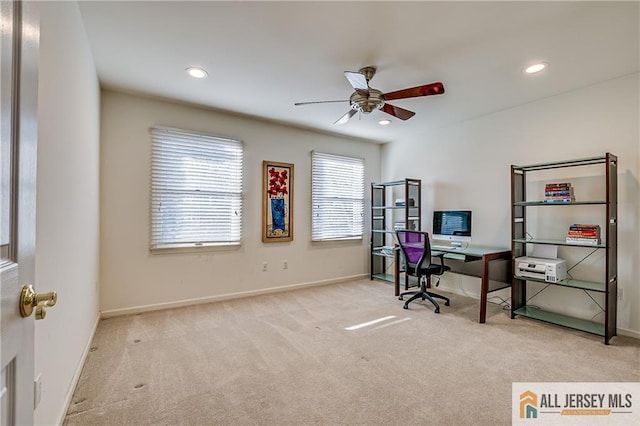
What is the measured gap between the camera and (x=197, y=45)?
2441 millimetres

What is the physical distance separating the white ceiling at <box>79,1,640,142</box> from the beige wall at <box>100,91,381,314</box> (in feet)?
1.35

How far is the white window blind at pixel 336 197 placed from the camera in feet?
16.0

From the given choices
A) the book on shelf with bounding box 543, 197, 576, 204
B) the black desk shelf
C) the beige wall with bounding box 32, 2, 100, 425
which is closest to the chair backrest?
the black desk shelf

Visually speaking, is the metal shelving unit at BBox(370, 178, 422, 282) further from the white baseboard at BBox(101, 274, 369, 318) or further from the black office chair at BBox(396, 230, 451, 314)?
the black office chair at BBox(396, 230, 451, 314)

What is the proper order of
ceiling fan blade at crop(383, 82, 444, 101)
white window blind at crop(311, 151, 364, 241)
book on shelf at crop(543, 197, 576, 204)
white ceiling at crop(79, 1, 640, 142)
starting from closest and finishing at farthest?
white ceiling at crop(79, 1, 640, 142)
ceiling fan blade at crop(383, 82, 444, 101)
book on shelf at crop(543, 197, 576, 204)
white window blind at crop(311, 151, 364, 241)

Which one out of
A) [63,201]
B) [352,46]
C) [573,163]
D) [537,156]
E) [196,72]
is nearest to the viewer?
[63,201]

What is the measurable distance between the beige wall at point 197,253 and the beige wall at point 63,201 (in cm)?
80

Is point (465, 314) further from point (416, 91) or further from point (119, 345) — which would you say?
point (119, 345)

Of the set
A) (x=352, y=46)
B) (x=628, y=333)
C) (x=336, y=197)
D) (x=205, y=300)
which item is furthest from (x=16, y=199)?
(x=336, y=197)

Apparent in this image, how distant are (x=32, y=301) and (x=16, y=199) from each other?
0.24m

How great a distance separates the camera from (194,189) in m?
3.80

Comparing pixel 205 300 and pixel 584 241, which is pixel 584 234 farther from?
pixel 205 300

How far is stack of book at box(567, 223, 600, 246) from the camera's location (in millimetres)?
2850

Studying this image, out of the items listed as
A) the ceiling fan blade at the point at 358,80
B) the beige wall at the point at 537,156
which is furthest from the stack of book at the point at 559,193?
the ceiling fan blade at the point at 358,80
